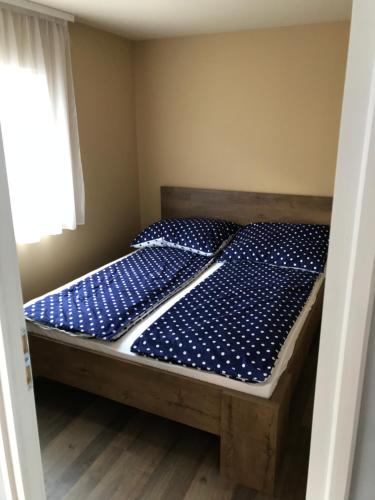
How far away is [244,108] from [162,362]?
224 cm

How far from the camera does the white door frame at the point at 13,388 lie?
0.83m

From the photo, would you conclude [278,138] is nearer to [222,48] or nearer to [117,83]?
[222,48]

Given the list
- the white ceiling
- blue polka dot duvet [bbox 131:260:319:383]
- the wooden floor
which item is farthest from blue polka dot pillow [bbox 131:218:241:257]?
the white ceiling

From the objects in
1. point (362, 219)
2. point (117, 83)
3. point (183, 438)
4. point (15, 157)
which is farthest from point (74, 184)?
point (362, 219)

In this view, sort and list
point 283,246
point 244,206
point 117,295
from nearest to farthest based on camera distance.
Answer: point 117,295, point 283,246, point 244,206

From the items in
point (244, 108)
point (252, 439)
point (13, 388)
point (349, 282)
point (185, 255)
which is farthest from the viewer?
point (244, 108)

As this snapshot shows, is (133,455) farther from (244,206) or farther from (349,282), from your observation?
(244,206)

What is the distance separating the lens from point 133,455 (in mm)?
1924

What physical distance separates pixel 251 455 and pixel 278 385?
1.05ft

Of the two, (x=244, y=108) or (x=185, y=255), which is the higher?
(x=244, y=108)

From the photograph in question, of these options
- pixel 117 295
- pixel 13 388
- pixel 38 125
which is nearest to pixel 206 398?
pixel 117 295

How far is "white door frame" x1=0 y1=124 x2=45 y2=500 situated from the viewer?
83cm

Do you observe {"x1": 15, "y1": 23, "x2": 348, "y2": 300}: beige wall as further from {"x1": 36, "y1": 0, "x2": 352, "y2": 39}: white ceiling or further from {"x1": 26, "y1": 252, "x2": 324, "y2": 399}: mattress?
{"x1": 26, "y1": 252, "x2": 324, "y2": 399}: mattress

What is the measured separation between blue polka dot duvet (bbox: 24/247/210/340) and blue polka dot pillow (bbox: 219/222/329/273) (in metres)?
0.29
